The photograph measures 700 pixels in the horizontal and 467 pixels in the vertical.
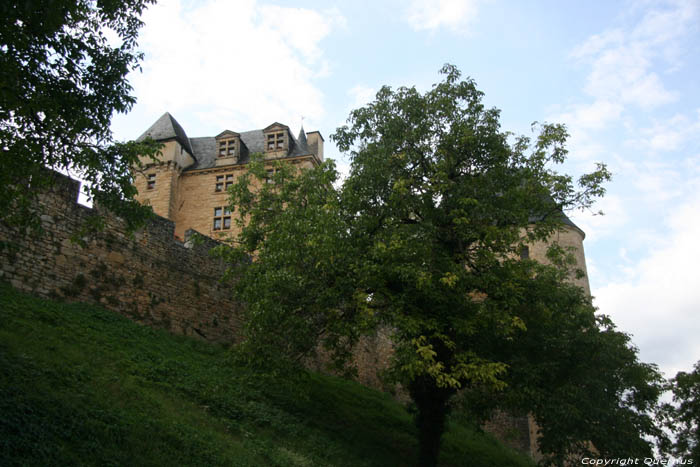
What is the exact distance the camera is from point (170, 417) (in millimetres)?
10172

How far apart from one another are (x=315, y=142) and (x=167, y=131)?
926cm

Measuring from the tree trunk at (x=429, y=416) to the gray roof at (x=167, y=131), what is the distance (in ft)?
89.3

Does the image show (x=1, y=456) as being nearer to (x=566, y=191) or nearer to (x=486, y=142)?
(x=486, y=142)

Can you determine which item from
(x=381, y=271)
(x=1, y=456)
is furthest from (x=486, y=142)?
(x=1, y=456)

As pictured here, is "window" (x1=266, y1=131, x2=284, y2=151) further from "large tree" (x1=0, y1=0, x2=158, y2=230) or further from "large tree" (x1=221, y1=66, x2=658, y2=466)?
"large tree" (x1=0, y1=0, x2=158, y2=230)

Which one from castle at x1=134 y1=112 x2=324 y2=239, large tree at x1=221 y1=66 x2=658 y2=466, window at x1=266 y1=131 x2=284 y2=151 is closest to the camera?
large tree at x1=221 y1=66 x2=658 y2=466

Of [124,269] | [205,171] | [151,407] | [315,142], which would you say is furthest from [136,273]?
[315,142]

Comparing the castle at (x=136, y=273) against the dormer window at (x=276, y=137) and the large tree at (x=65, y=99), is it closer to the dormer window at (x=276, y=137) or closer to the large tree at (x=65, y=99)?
the large tree at (x=65, y=99)

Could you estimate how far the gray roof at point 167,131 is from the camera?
36938 mm

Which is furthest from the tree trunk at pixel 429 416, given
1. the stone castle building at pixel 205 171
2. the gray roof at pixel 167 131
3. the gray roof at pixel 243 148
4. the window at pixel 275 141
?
the gray roof at pixel 167 131

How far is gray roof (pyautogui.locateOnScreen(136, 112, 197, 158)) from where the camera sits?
121ft

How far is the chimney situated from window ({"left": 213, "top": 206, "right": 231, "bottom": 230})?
6.71 metres

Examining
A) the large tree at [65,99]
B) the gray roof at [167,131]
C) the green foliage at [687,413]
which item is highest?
the gray roof at [167,131]

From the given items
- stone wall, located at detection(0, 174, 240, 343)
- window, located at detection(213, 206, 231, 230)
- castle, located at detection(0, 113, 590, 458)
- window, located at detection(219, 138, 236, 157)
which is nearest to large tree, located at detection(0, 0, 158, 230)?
castle, located at detection(0, 113, 590, 458)
